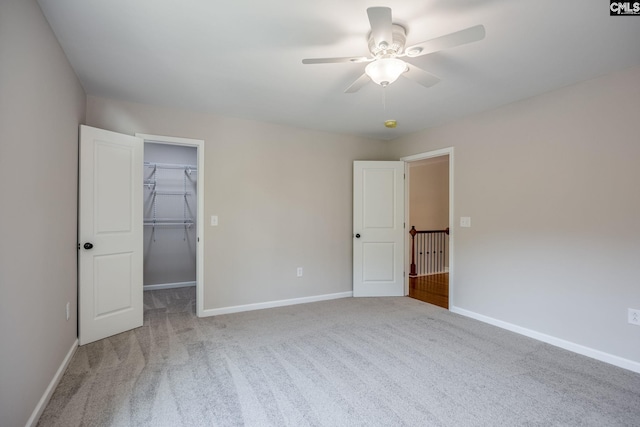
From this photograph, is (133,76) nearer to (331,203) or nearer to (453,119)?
(331,203)

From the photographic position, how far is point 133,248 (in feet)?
10.5

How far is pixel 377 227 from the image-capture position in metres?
4.56

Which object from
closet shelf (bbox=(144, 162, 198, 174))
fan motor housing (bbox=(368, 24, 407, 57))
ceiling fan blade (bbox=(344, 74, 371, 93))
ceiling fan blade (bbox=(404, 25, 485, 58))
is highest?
fan motor housing (bbox=(368, 24, 407, 57))

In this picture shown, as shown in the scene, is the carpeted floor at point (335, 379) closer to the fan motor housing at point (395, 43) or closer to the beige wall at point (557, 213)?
the beige wall at point (557, 213)

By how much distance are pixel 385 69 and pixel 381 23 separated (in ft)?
1.35

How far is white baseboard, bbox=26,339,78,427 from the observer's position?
1.72 metres

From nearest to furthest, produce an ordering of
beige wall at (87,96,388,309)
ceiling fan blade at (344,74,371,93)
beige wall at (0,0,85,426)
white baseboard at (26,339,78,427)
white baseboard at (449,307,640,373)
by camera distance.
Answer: beige wall at (0,0,85,426) → white baseboard at (26,339,78,427) → ceiling fan blade at (344,74,371,93) → white baseboard at (449,307,640,373) → beige wall at (87,96,388,309)

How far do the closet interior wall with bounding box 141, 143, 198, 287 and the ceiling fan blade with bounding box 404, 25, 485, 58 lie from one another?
Answer: 4232 millimetres

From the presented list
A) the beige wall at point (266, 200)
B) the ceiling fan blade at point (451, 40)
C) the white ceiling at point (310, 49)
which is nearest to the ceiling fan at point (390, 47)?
the ceiling fan blade at point (451, 40)

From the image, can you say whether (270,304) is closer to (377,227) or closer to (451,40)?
(377,227)

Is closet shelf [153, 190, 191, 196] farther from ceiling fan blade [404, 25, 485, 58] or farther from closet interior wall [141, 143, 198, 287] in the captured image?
ceiling fan blade [404, 25, 485, 58]

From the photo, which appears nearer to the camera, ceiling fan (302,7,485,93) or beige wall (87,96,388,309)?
ceiling fan (302,7,485,93)

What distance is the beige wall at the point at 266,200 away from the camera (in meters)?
3.58

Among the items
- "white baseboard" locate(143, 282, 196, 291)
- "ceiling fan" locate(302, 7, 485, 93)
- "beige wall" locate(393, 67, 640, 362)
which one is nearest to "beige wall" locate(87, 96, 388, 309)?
"beige wall" locate(393, 67, 640, 362)
